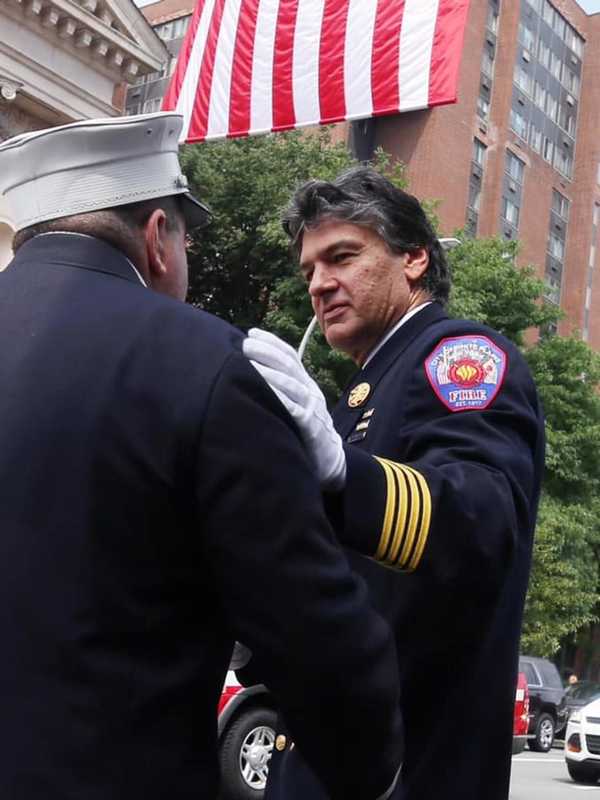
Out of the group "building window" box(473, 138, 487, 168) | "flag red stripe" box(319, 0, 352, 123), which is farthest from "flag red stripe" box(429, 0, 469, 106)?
"building window" box(473, 138, 487, 168)

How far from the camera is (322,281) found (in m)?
2.96

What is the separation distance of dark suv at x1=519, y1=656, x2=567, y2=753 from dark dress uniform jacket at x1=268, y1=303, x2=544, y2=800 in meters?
21.6

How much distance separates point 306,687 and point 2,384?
56cm

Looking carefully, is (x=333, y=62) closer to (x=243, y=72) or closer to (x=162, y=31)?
(x=243, y=72)

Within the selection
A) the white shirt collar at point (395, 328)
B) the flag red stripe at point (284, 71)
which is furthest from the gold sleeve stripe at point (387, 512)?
the flag red stripe at point (284, 71)

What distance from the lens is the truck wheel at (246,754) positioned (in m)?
9.16

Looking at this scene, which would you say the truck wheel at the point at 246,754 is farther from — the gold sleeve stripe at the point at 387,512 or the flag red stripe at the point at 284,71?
the gold sleeve stripe at the point at 387,512

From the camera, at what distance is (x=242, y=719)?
9.38m

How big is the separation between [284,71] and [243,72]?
0.46 metres

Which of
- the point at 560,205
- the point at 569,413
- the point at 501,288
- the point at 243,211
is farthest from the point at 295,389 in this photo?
the point at 560,205

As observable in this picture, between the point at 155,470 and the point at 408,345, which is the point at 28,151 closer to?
the point at 155,470

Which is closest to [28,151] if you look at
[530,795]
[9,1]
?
[530,795]

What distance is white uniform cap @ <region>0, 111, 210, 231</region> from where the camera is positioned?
1.92 metres

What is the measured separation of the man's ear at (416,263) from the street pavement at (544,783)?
11457mm
